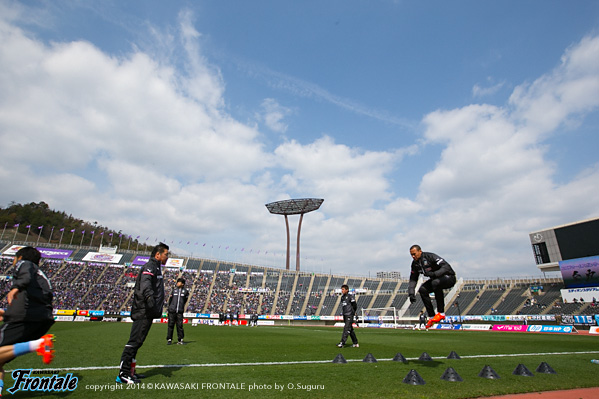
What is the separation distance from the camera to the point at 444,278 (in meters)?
7.88

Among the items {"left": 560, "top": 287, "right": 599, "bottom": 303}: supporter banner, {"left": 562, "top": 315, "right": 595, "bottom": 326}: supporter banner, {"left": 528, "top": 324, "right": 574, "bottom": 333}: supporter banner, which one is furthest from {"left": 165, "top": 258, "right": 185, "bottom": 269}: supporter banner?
{"left": 560, "top": 287, "right": 599, "bottom": 303}: supporter banner

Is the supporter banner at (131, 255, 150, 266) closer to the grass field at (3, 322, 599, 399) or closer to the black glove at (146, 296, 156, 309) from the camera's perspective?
the grass field at (3, 322, 599, 399)

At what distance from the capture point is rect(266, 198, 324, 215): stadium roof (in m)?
74.2

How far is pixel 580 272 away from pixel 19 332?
2407 inches

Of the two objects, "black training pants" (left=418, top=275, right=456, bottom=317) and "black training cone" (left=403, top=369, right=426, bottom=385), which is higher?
"black training pants" (left=418, top=275, right=456, bottom=317)

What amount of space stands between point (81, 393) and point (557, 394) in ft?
23.7

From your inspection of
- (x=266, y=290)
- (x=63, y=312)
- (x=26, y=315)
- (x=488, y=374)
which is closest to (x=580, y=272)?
(x=266, y=290)

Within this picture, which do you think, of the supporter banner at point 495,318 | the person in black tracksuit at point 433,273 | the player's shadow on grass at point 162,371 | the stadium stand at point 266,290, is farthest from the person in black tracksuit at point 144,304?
the stadium stand at point 266,290

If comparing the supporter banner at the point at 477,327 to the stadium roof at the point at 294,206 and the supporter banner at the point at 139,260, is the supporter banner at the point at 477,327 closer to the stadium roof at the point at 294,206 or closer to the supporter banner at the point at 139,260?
the stadium roof at the point at 294,206

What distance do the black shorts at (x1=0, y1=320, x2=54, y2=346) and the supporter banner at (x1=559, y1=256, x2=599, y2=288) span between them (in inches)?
2343

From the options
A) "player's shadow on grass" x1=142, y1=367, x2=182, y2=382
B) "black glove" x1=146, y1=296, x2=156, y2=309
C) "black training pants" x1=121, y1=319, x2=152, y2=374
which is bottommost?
"player's shadow on grass" x1=142, y1=367, x2=182, y2=382

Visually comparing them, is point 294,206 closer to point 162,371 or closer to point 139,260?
point 139,260

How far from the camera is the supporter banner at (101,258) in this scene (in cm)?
7012

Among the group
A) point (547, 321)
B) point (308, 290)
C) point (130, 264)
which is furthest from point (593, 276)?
point (130, 264)
